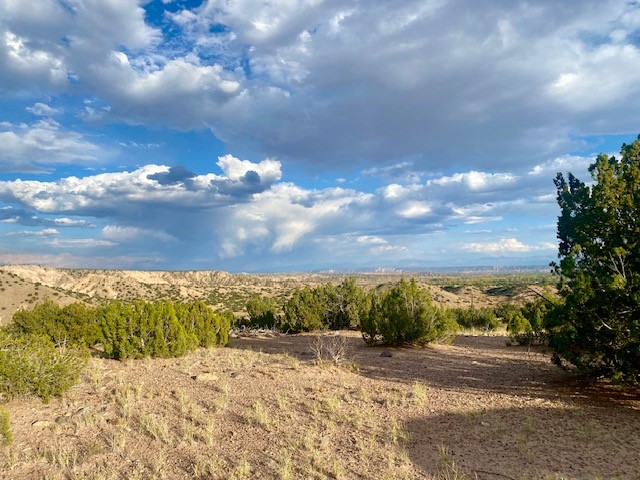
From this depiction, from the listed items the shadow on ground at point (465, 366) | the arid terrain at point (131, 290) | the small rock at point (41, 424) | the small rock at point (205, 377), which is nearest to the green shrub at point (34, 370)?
the small rock at point (41, 424)

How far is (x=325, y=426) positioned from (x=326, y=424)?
60 mm

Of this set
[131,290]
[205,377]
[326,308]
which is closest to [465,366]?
[205,377]

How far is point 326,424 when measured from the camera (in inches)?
311

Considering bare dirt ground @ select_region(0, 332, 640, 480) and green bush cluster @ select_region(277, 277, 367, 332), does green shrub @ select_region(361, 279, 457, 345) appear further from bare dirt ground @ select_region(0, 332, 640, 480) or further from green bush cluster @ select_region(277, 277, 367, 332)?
green bush cluster @ select_region(277, 277, 367, 332)

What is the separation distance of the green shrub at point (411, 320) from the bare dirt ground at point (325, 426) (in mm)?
4526

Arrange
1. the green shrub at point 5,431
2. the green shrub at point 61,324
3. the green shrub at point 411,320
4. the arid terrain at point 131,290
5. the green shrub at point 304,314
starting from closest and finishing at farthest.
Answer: the green shrub at point 5,431 < the green shrub at point 61,324 < the green shrub at point 411,320 < the green shrub at point 304,314 < the arid terrain at point 131,290

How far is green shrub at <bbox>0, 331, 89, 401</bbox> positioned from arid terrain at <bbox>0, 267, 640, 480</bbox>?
1.02ft

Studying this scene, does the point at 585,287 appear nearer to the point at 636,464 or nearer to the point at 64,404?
the point at 636,464

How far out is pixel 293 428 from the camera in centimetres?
778

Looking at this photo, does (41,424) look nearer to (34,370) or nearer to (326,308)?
(34,370)

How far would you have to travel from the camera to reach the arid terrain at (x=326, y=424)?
20.5ft

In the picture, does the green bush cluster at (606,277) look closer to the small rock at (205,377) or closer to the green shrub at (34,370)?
the small rock at (205,377)

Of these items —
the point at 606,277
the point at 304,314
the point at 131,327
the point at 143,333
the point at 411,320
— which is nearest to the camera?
the point at 606,277

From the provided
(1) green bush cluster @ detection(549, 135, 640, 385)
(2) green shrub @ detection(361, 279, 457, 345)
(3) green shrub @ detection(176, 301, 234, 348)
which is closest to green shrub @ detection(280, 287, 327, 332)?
(3) green shrub @ detection(176, 301, 234, 348)
